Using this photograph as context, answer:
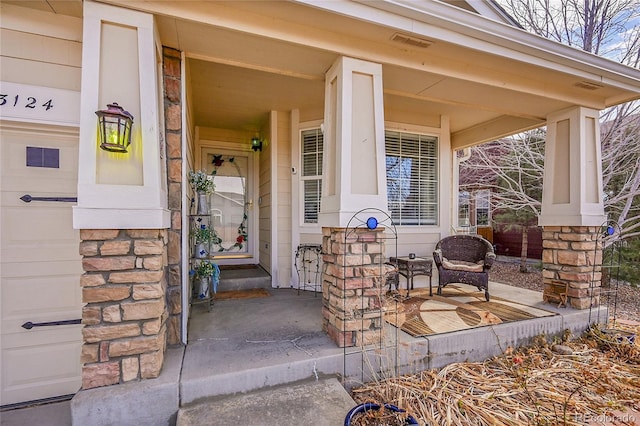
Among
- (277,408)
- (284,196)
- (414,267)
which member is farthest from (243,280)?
(277,408)

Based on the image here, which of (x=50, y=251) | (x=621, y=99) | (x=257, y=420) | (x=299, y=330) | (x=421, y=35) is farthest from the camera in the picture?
(x=621, y=99)

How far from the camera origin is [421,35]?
2338 millimetres

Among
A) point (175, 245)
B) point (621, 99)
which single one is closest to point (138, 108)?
point (175, 245)

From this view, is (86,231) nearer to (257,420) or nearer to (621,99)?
(257,420)

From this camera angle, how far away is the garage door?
6.81 feet

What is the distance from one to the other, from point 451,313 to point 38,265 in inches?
151

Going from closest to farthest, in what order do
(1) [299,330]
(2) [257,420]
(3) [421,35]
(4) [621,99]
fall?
(2) [257,420] < (3) [421,35] < (1) [299,330] < (4) [621,99]

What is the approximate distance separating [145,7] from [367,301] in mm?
2666

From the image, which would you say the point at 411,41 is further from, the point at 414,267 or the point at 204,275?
the point at 204,275

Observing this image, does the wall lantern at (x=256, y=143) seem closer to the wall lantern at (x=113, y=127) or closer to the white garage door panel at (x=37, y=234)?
the white garage door panel at (x=37, y=234)

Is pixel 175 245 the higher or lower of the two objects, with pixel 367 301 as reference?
higher

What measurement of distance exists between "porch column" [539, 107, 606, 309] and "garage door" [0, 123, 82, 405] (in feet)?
16.3

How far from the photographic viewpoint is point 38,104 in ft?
6.81

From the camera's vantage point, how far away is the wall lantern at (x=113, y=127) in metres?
1.75
